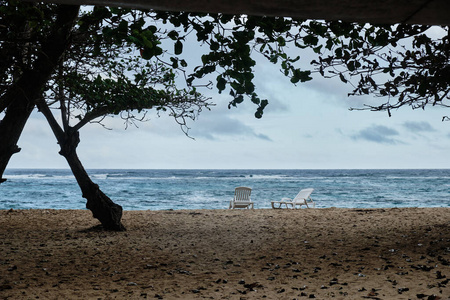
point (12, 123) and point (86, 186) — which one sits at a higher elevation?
point (12, 123)

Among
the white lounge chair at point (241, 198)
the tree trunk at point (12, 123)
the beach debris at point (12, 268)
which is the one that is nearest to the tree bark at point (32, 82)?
the tree trunk at point (12, 123)

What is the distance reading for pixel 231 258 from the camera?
5.76 meters

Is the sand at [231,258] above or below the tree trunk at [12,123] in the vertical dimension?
below

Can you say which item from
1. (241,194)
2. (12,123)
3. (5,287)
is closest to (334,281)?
(5,287)

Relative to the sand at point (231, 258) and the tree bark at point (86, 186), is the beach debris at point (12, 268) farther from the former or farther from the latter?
the tree bark at point (86, 186)

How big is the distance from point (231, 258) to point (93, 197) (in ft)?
11.6

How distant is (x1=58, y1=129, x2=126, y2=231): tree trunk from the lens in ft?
26.3

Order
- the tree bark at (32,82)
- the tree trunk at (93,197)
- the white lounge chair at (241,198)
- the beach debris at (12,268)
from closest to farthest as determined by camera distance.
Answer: the tree bark at (32,82) → the beach debris at (12,268) → the tree trunk at (93,197) → the white lounge chair at (241,198)

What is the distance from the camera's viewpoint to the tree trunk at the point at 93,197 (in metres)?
8.01

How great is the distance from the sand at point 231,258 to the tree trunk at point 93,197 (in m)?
0.26

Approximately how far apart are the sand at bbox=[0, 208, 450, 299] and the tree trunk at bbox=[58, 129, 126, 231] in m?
0.26

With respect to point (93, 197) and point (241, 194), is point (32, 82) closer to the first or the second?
point (93, 197)

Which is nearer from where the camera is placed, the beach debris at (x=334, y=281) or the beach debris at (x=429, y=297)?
the beach debris at (x=429, y=297)

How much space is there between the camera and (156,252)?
6133mm
